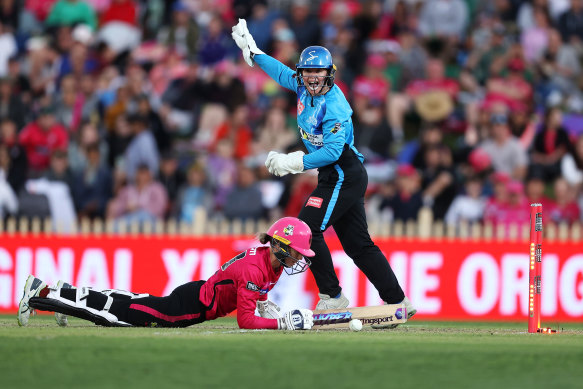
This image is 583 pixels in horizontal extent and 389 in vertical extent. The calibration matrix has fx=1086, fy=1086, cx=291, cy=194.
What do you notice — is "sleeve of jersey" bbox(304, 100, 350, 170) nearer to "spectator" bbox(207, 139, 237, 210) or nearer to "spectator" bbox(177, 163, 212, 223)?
"spectator" bbox(207, 139, 237, 210)

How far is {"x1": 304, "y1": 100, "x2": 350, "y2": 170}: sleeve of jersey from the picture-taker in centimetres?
978

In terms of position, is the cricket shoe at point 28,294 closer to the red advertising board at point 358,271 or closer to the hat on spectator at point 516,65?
the red advertising board at point 358,271

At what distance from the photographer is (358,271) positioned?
558 inches

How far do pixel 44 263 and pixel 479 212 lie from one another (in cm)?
614

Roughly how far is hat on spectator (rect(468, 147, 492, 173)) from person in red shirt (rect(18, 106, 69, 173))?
6.49 metres

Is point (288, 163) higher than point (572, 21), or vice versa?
point (572, 21)

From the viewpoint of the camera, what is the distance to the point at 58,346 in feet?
25.6

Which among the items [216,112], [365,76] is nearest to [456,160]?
[365,76]

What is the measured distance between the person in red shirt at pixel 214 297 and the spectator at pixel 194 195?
271 inches

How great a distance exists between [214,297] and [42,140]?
9011 mm

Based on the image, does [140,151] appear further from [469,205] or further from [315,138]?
[315,138]

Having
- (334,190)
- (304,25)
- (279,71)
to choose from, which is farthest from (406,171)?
(334,190)

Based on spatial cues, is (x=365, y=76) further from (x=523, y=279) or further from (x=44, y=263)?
(x=44, y=263)

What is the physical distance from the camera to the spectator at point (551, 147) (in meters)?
16.4
